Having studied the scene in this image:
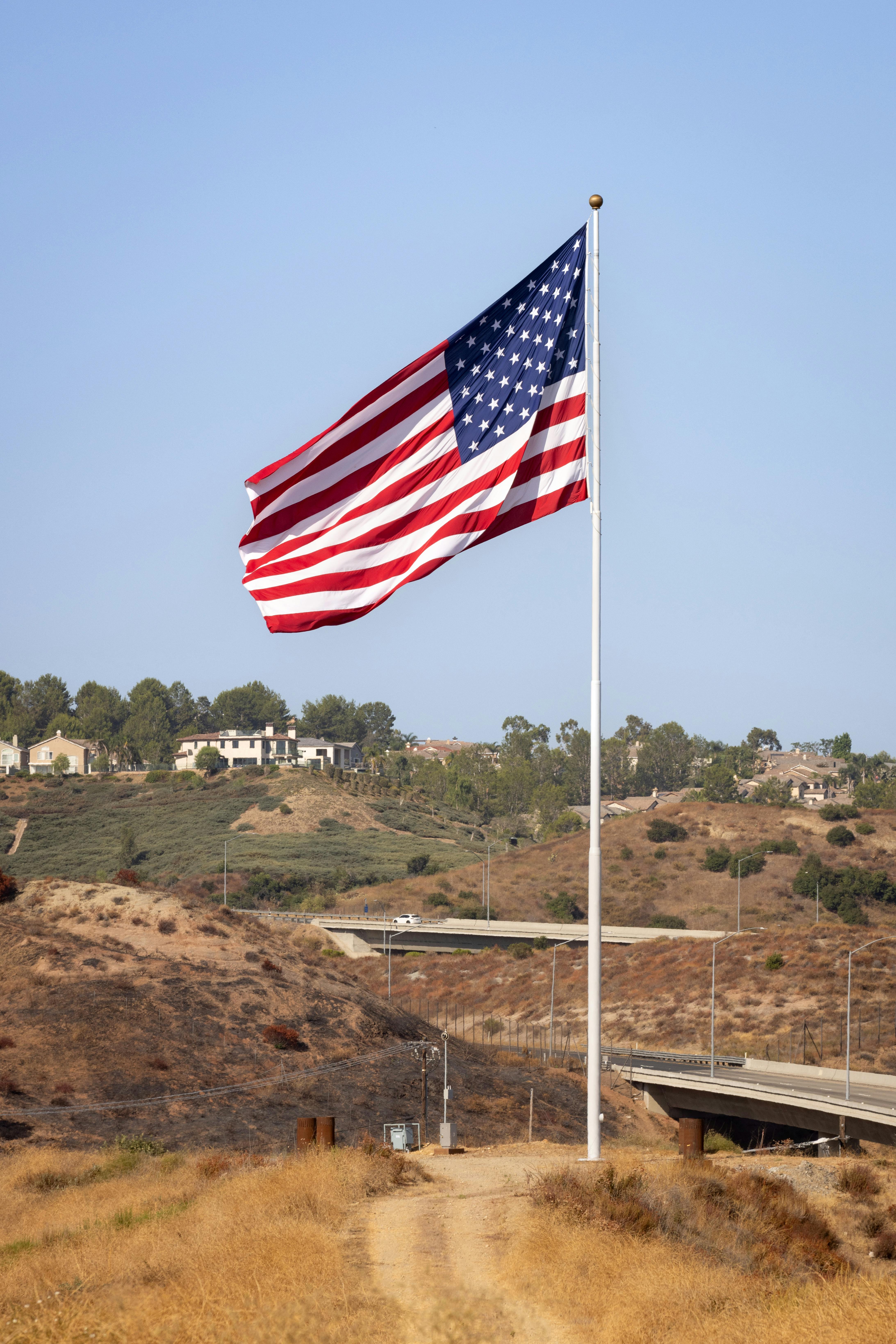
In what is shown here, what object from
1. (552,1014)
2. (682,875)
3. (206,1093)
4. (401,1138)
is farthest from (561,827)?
(401,1138)

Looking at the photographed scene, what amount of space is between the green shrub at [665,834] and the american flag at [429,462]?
14013 centimetres

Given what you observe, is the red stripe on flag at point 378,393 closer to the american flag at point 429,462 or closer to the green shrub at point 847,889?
the american flag at point 429,462

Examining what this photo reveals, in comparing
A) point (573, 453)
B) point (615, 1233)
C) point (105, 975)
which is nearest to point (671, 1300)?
point (615, 1233)

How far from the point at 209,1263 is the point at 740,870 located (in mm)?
115147

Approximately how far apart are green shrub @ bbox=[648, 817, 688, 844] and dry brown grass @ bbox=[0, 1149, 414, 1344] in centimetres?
13466

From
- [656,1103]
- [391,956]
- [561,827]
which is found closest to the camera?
[656,1103]

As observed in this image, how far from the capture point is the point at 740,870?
12338cm

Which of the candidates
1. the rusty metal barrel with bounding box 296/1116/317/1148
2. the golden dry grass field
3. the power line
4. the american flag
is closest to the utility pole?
the power line

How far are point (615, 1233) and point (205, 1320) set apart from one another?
5235 millimetres

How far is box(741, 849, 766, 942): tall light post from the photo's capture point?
114 m

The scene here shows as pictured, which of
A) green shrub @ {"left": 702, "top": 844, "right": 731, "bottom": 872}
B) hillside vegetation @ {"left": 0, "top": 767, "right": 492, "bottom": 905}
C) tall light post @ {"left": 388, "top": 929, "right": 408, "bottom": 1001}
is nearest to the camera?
tall light post @ {"left": 388, "top": 929, "right": 408, "bottom": 1001}

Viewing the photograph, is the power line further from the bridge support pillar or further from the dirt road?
the dirt road

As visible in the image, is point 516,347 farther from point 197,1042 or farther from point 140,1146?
point 197,1042

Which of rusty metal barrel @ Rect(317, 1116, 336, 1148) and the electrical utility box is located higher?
rusty metal barrel @ Rect(317, 1116, 336, 1148)
